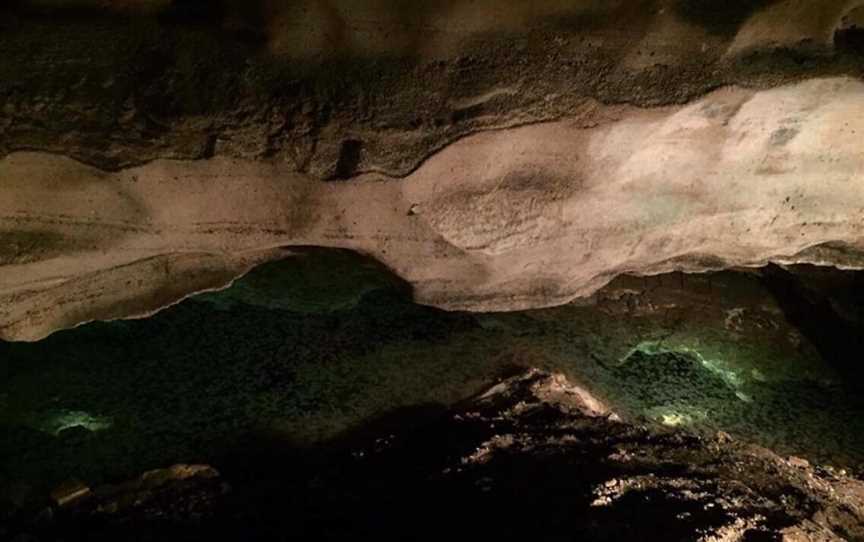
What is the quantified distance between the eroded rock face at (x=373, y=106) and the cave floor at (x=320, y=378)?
1435 mm

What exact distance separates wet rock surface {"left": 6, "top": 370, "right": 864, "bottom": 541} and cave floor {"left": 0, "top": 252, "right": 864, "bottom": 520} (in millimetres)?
189

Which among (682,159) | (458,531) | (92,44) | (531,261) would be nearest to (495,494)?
(458,531)

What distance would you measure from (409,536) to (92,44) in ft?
6.02

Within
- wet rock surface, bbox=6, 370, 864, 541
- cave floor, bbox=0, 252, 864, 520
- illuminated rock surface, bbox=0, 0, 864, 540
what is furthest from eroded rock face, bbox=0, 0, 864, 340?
cave floor, bbox=0, 252, 864, 520

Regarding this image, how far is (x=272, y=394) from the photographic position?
3.65 metres

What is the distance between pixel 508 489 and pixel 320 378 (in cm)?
148

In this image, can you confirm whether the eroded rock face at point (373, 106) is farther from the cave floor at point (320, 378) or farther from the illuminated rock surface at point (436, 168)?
the cave floor at point (320, 378)

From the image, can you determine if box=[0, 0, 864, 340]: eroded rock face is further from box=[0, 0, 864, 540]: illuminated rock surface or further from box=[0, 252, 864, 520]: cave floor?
box=[0, 252, 864, 520]: cave floor

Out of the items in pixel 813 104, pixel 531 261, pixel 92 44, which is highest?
pixel 92 44

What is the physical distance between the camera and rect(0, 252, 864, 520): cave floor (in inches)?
140

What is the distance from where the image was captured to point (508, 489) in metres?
2.53

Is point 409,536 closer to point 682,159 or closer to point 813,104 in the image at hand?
point 682,159

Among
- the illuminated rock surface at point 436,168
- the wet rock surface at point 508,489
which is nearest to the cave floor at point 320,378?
the illuminated rock surface at point 436,168

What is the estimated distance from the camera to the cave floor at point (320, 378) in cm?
357
